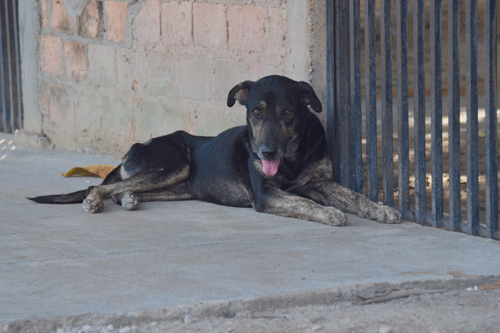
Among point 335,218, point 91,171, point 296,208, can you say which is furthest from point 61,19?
point 335,218

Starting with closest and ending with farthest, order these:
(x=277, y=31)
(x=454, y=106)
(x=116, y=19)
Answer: (x=454, y=106), (x=277, y=31), (x=116, y=19)

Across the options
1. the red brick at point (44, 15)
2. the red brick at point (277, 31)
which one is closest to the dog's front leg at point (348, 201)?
the red brick at point (277, 31)

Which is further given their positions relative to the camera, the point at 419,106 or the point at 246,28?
the point at 246,28

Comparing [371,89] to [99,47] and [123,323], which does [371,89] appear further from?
[99,47]

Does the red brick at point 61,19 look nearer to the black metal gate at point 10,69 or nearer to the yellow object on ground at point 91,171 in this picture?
the black metal gate at point 10,69

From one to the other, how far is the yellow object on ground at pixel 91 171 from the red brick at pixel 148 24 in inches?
51.1

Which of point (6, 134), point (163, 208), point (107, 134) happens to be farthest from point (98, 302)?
point (6, 134)

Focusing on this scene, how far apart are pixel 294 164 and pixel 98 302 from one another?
215cm

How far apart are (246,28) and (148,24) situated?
1442 millimetres

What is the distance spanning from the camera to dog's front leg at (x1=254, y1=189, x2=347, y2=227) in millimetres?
3997

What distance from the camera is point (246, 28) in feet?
17.3

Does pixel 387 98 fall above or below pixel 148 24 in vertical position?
below

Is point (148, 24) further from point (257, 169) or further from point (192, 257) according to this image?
point (192, 257)

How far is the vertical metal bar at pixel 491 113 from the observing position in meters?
3.56
